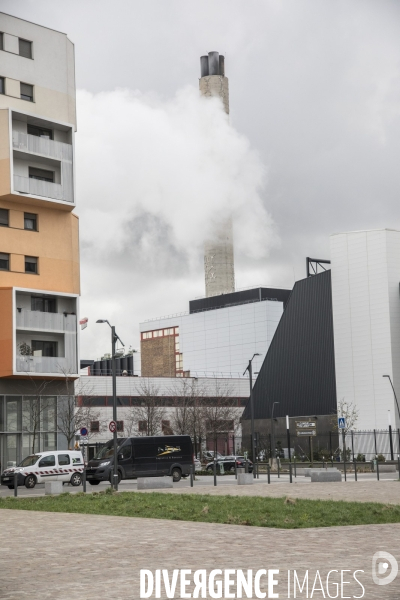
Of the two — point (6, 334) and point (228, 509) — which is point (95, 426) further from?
point (228, 509)

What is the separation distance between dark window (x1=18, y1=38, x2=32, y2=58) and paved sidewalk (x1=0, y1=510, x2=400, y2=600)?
138ft

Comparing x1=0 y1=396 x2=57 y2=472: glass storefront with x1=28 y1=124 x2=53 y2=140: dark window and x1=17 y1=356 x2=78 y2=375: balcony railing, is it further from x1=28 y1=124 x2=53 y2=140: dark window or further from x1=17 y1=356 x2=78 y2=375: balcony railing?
x1=28 y1=124 x2=53 y2=140: dark window

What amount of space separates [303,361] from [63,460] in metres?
47.9

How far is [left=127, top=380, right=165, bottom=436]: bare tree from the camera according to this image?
8876 centimetres

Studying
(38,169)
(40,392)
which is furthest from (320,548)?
(38,169)

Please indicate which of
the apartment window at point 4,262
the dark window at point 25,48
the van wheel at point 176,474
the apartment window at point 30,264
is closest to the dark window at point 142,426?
the apartment window at point 30,264

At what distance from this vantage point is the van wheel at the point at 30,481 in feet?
140

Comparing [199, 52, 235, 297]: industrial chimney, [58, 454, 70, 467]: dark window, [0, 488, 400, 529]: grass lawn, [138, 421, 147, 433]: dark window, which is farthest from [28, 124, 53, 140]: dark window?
[199, 52, 235, 297]: industrial chimney

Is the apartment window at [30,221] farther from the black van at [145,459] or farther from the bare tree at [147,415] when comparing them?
the bare tree at [147,415]

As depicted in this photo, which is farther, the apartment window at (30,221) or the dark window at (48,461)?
the apartment window at (30,221)

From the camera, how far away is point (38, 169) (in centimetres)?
5603

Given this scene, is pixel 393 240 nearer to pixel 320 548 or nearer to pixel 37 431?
pixel 37 431

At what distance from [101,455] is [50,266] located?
51.1 ft

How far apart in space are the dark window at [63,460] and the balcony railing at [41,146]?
19773mm
